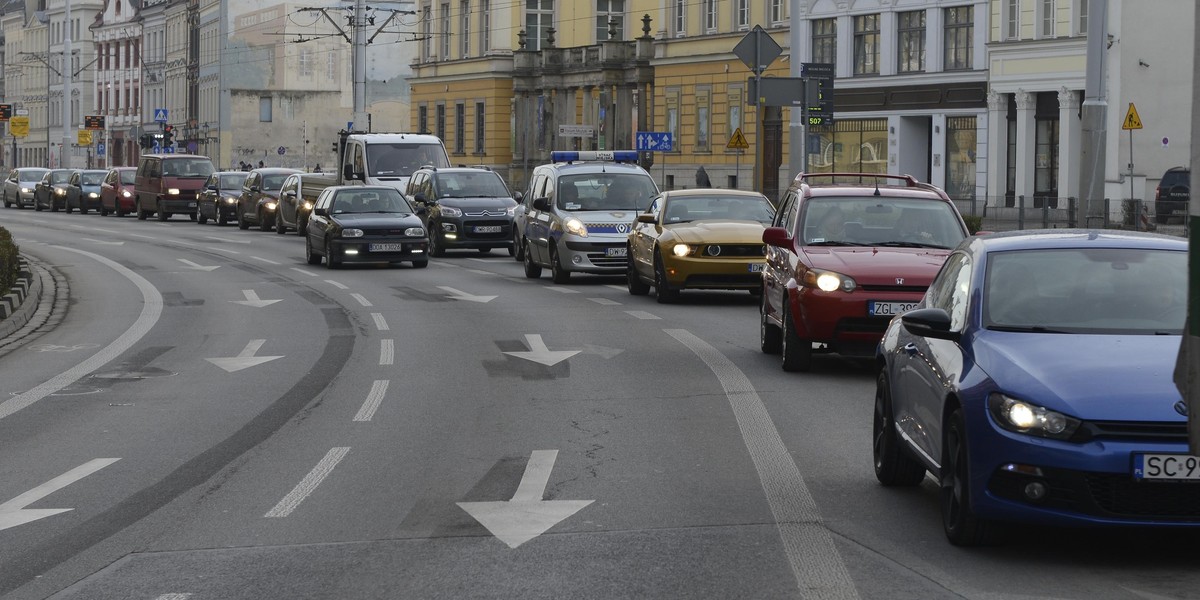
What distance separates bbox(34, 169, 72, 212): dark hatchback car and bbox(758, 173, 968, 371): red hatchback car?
191 ft

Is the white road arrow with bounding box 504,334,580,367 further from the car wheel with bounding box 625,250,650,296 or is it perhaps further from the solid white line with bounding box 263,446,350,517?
the car wheel with bounding box 625,250,650,296

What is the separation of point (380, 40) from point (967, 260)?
10381 centimetres

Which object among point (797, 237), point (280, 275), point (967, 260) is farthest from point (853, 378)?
point (280, 275)

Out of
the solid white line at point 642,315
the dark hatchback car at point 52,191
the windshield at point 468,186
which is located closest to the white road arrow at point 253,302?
the solid white line at point 642,315

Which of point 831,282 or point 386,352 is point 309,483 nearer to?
point 831,282

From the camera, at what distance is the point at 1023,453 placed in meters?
7.50

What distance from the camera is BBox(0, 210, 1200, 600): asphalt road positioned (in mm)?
7531

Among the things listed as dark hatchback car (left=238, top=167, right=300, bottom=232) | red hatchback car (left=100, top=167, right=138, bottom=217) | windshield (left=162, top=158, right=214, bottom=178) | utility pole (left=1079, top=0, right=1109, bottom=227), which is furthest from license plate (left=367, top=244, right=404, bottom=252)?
red hatchback car (left=100, top=167, right=138, bottom=217)

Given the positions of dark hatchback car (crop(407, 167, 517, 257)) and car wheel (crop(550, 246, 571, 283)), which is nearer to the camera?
car wheel (crop(550, 246, 571, 283))

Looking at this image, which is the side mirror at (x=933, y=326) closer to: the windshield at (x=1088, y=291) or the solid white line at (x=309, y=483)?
the windshield at (x=1088, y=291)

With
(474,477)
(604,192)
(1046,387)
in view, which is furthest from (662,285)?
(1046,387)

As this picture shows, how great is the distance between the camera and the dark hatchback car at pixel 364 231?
109ft

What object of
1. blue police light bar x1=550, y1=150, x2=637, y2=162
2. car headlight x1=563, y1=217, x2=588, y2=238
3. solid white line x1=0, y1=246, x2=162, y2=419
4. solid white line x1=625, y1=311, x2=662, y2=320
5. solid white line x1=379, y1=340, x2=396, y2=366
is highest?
blue police light bar x1=550, y1=150, x2=637, y2=162

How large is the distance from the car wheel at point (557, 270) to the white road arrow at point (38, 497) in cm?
1731
